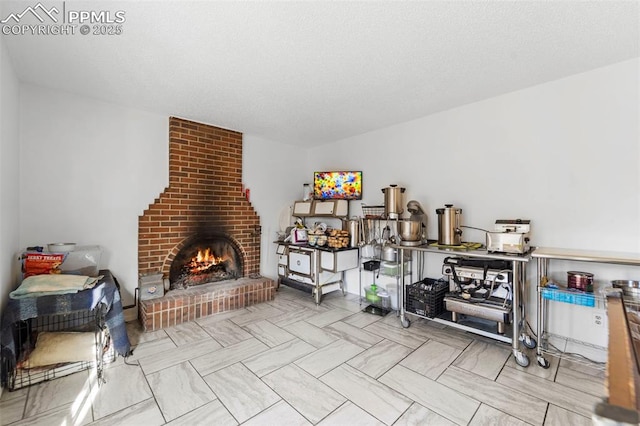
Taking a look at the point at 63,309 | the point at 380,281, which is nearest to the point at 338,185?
the point at 380,281

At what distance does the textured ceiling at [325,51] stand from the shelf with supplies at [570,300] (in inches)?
60.5

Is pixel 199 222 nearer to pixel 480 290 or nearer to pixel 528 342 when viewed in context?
pixel 480 290

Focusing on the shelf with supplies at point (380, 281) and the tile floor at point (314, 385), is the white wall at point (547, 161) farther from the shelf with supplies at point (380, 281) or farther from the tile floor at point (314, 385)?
the tile floor at point (314, 385)

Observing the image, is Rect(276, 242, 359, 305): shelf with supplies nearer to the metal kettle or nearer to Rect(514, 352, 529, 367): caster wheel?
the metal kettle

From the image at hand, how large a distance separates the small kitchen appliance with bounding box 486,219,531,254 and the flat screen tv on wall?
197 centimetres

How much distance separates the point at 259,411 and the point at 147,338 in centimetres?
165

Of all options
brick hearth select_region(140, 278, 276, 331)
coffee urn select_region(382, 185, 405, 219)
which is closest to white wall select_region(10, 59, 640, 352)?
coffee urn select_region(382, 185, 405, 219)

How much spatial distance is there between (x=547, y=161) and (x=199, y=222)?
3.98m

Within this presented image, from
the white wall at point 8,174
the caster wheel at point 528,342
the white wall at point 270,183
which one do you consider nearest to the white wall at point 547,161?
the caster wheel at point 528,342

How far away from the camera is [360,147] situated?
13.7 ft

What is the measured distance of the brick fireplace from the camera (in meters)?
3.22

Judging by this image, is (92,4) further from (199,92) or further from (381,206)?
(381,206)

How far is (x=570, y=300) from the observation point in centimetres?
211

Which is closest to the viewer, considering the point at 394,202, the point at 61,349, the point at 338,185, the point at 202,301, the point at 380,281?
the point at 61,349
